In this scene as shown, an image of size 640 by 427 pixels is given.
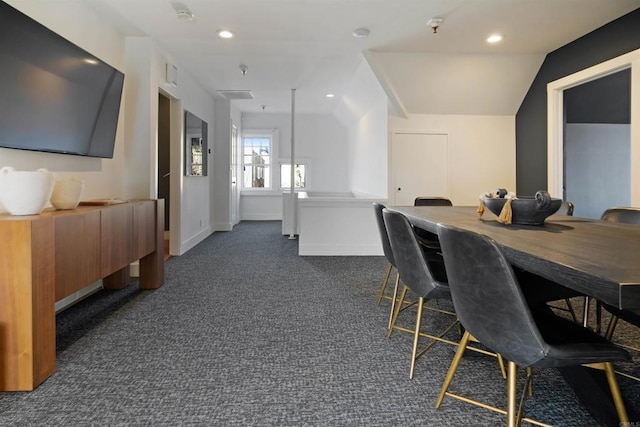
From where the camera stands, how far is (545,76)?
452cm

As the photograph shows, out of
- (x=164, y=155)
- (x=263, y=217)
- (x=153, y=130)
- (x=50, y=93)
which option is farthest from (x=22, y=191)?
(x=263, y=217)

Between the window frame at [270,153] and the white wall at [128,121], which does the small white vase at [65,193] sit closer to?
the white wall at [128,121]

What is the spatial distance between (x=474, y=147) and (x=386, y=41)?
2262 millimetres

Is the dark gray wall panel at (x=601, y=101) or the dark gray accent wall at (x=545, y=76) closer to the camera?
the dark gray accent wall at (x=545, y=76)

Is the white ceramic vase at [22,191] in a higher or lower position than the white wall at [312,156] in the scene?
lower

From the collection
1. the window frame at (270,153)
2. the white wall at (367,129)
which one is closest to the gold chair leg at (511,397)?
the white wall at (367,129)

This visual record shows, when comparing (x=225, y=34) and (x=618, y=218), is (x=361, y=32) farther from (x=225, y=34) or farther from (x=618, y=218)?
(x=618, y=218)

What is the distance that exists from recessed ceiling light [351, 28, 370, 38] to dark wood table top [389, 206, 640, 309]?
8.74 ft

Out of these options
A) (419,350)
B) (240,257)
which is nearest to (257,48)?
(240,257)

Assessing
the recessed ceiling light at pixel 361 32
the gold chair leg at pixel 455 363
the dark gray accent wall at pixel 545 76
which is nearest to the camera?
the gold chair leg at pixel 455 363

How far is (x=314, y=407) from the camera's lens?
1.55 metres

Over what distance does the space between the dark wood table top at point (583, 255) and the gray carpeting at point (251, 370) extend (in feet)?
2.46

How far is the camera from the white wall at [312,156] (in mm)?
8859

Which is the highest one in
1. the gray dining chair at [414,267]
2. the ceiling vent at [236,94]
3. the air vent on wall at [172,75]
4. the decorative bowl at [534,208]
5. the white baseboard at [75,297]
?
the ceiling vent at [236,94]
